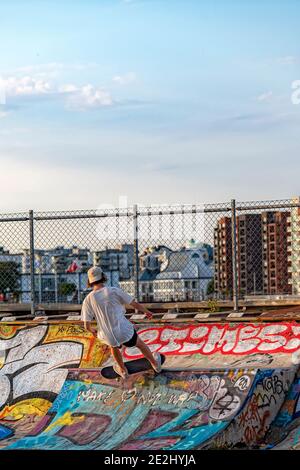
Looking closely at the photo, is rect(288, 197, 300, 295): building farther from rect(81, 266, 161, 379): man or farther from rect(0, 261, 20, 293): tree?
rect(0, 261, 20, 293): tree

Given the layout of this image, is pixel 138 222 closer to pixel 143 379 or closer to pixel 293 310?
pixel 293 310

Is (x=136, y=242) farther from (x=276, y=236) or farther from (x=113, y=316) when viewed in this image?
(x=276, y=236)

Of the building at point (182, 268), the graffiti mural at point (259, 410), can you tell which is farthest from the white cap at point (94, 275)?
the building at point (182, 268)

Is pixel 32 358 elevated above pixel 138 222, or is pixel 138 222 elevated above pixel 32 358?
pixel 138 222

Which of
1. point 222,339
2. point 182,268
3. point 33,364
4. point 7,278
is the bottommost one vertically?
point 33,364

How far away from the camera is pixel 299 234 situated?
16438 millimetres

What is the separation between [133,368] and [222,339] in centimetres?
183

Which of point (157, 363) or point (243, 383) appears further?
point (157, 363)

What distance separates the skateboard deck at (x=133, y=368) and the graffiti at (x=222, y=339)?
4.60 ft

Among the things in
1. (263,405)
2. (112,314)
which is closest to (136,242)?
(112,314)

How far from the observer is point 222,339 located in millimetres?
14352
